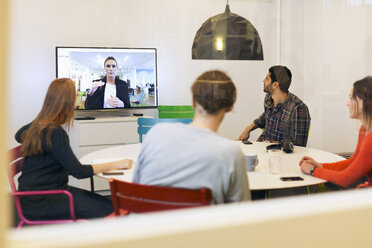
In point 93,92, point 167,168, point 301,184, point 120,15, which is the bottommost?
point 301,184

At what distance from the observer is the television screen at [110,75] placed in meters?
1.87

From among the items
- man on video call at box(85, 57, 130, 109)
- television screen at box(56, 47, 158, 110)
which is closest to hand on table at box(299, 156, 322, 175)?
television screen at box(56, 47, 158, 110)

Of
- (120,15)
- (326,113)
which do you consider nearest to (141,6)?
(120,15)

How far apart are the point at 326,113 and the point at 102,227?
2272 mm

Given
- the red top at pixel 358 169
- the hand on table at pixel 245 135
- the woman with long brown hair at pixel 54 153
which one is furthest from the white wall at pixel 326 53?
the woman with long brown hair at pixel 54 153

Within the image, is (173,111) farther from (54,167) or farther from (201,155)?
(201,155)

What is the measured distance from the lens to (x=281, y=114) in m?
2.28

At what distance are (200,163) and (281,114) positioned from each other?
111 centimetres

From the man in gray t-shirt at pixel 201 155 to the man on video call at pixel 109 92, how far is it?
0.57 m

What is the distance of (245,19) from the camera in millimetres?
2414

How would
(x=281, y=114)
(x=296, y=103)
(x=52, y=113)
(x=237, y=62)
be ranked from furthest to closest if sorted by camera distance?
(x=296, y=103) < (x=281, y=114) < (x=237, y=62) < (x=52, y=113)

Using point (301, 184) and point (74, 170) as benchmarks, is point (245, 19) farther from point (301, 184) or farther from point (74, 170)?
point (74, 170)

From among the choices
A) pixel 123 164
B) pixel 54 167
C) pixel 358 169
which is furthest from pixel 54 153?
pixel 358 169

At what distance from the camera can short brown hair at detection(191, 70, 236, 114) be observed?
139 centimetres
